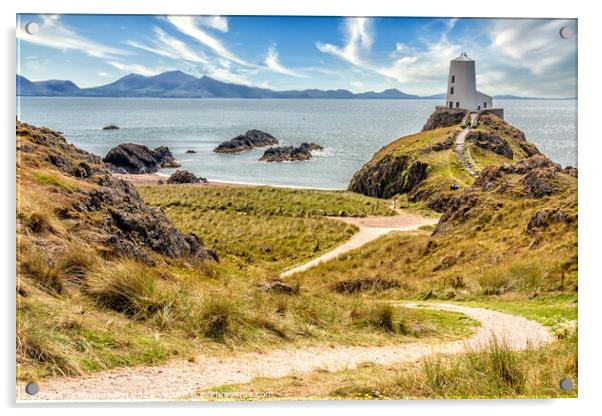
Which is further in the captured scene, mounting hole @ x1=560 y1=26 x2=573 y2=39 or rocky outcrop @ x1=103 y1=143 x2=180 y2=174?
rocky outcrop @ x1=103 y1=143 x2=180 y2=174

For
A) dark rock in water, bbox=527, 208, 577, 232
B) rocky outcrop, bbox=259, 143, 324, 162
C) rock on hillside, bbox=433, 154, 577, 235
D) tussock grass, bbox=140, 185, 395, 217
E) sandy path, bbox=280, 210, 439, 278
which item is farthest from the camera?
sandy path, bbox=280, 210, 439, 278

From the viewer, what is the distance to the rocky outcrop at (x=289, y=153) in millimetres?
9250

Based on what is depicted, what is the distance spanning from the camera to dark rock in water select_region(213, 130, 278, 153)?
30.0ft

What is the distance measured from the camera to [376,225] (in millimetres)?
10977

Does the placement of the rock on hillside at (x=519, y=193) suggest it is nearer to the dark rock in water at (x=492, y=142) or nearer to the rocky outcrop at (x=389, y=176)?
the dark rock in water at (x=492, y=142)

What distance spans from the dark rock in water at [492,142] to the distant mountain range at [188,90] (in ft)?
5.00

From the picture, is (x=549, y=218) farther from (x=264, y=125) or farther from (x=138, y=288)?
(x=138, y=288)

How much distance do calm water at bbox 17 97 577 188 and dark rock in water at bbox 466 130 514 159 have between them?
2.98 feet

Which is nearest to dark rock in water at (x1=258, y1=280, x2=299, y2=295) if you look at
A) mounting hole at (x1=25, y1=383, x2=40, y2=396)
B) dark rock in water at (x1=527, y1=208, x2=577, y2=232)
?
mounting hole at (x1=25, y1=383, x2=40, y2=396)

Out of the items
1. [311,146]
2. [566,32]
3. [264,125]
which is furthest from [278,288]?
[566,32]

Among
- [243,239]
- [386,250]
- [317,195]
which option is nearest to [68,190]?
[243,239]

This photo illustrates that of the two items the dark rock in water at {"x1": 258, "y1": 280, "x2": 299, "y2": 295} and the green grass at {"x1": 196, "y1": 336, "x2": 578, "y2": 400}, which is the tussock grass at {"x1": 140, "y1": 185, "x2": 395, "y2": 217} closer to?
the dark rock in water at {"x1": 258, "y1": 280, "x2": 299, "y2": 295}

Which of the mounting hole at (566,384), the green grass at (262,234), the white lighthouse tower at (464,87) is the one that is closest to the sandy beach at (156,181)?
the green grass at (262,234)
